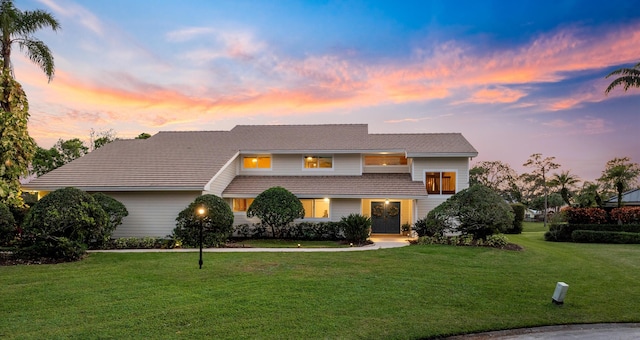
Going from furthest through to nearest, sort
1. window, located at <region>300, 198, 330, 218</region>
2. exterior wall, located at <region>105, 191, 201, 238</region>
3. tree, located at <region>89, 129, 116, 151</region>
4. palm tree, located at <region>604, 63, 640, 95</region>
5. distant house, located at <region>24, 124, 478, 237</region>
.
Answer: tree, located at <region>89, 129, 116, 151</region> → window, located at <region>300, 198, 330, 218</region> → distant house, located at <region>24, 124, 478, 237</region> → exterior wall, located at <region>105, 191, 201, 238</region> → palm tree, located at <region>604, 63, 640, 95</region>

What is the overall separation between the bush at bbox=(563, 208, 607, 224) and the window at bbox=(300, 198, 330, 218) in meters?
13.4

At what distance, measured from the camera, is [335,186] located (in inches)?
737

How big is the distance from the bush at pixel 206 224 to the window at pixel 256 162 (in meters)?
5.90

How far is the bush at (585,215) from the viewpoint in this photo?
62.3 feet

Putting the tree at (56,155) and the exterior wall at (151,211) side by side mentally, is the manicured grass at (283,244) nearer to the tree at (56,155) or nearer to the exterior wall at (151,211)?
the exterior wall at (151,211)

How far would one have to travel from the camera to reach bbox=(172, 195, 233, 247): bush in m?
14.6

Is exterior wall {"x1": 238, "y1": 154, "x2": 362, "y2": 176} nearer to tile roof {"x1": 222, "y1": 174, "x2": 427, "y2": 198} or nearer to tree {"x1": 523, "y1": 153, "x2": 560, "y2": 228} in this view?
tile roof {"x1": 222, "y1": 174, "x2": 427, "y2": 198}

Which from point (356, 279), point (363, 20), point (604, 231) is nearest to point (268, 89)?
point (363, 20)

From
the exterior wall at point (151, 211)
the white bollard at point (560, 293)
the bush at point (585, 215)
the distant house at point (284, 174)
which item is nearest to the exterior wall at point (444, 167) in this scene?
the distant house at point (284, 174)

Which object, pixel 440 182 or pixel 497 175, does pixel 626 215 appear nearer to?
pixel 440 182

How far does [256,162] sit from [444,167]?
34.8 feet

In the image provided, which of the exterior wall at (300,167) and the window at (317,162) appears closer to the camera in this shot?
the exterior wall at (300,167)

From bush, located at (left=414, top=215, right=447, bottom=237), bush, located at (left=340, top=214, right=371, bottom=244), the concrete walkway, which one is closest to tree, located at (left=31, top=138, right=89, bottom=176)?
bush, located at (left=340, top=214, right=371, bottom=244)

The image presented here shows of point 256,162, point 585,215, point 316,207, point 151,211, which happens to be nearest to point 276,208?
point 316,207
